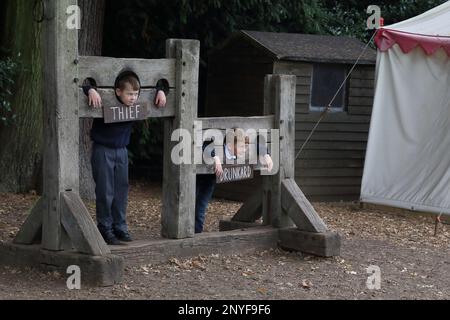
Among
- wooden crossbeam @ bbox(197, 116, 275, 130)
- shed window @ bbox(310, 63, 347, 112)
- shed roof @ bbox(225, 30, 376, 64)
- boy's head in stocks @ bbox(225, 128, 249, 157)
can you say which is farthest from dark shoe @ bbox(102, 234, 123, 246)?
shed window @ bbox(310, 63, 347, 112)

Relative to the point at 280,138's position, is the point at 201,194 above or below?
below

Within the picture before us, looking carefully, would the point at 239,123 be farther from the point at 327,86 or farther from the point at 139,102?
the point at 327,86

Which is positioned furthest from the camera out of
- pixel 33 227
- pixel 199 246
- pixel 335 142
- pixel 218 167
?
pixel 335 142

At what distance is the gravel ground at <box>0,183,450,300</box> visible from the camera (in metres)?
6.91

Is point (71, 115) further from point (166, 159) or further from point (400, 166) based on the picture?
point (400, 166)

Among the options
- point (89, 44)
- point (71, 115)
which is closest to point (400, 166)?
point (89, 44)

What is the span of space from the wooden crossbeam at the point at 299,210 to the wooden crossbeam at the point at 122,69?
1.75m

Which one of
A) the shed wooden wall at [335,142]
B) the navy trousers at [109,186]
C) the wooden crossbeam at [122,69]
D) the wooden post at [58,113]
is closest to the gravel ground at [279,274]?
the navy trousers at [109,186]

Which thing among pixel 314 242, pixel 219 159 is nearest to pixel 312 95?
pixel 314 242

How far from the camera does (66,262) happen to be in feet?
23.1

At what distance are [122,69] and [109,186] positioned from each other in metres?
0.97

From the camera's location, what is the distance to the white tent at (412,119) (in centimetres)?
1173

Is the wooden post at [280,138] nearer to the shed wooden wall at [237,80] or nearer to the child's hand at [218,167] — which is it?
the child's hand at [218,167]

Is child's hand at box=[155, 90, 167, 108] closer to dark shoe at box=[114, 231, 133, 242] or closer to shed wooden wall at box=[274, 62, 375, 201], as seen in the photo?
dark shoe at box=[114, 231, 133, 242]
